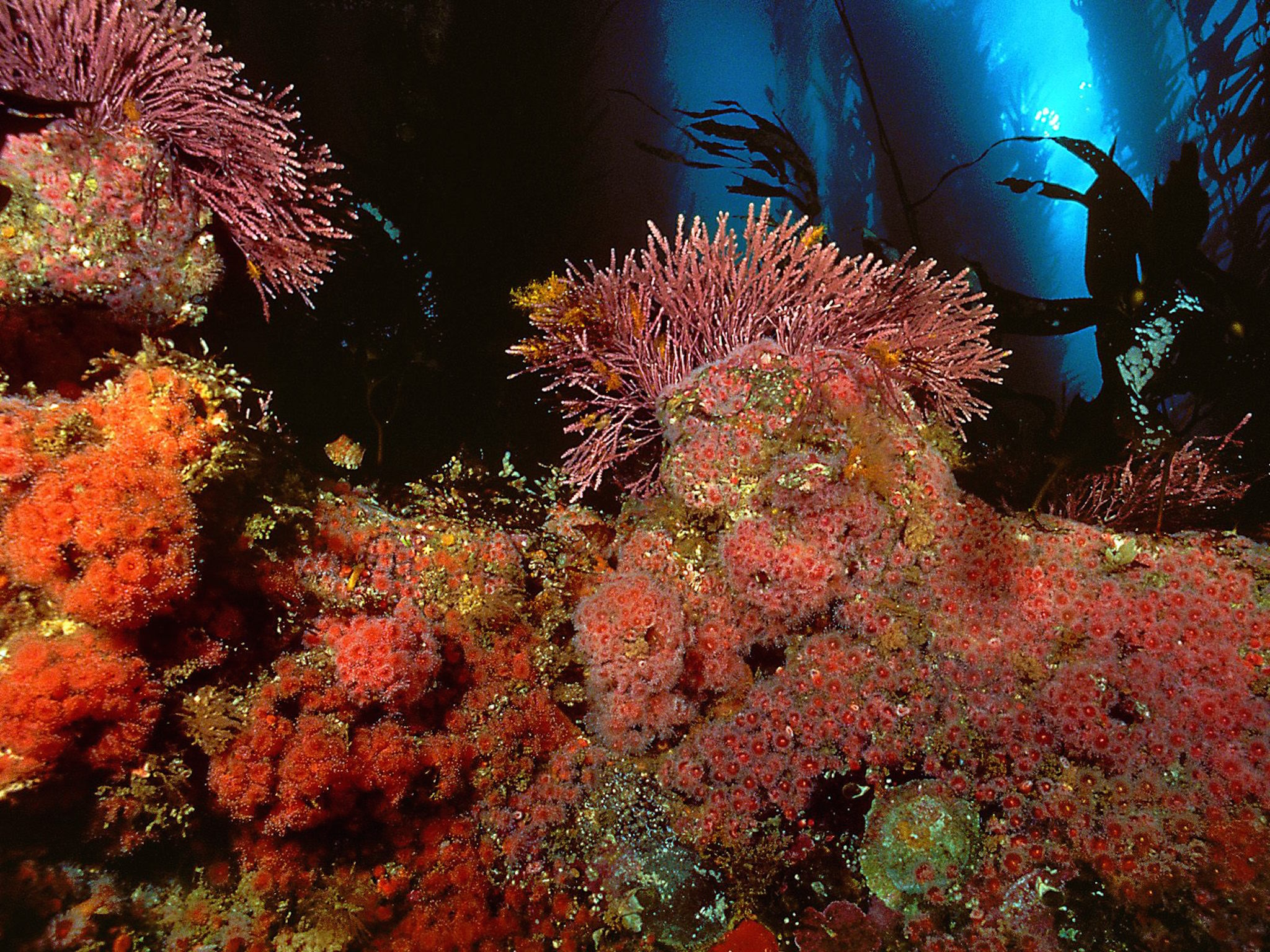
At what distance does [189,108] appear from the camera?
2301mm

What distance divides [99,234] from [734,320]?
8.53 ft

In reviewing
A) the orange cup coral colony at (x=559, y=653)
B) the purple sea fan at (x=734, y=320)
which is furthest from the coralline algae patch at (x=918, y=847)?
the purple sea fan at (x=734, y=320)

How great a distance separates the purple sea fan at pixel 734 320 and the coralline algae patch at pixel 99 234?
1.43 m

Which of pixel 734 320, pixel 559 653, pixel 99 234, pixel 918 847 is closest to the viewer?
pixel 918 847

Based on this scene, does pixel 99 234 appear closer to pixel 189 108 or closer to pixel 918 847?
pixel 189 108

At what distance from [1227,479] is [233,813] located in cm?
559

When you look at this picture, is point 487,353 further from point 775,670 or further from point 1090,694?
point 1090,694

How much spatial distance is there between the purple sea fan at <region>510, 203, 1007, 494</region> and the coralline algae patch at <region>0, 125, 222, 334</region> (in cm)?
143

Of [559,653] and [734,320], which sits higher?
[734,320]

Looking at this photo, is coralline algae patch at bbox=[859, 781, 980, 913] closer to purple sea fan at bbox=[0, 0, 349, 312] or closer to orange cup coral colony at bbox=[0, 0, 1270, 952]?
orange cup coral colony at bbox=[0, 0, 1270, 952]

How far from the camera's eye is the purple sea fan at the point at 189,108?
2.09 m

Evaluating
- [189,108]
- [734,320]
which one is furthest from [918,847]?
[189,108]

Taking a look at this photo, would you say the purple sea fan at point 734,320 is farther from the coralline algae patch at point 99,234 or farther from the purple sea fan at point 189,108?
the coralline algae patch at point 99,234

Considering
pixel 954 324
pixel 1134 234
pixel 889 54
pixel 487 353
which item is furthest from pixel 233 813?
pixel 889 54
